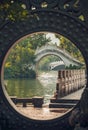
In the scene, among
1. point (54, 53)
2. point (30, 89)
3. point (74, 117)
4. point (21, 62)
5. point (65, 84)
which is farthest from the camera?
point (54, 53)

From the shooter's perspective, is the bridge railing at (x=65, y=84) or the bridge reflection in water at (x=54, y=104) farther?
the bridge railing at (x=65, y=84)

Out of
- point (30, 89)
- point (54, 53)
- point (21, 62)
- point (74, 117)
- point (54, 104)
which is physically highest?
point (54, 53)

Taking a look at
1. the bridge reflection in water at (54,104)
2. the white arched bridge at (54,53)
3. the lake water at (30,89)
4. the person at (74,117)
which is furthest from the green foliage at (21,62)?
the person at (74,117)

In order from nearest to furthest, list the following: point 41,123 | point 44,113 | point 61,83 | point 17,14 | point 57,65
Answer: point 17,14, point 41,123, point 44,113, point 61,83, point 57,65

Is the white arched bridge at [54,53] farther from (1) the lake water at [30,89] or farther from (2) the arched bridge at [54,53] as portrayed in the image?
(1) the lake water at [30,89]

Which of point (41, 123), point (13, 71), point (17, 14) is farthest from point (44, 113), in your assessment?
point (13, 71)

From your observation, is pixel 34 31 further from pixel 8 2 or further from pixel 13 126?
pixel 13 126

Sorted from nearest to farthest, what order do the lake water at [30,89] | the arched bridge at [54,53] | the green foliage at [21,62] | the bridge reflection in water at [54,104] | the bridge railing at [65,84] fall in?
the bridge reflection in water at [54,104], the bridge railing at [65,84], the lake water at [30,89], the green foliage at [21,62], the arched bridge at [54,53]

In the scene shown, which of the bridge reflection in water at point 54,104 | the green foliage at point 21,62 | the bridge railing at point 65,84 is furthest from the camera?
the green foliage at point 21,62

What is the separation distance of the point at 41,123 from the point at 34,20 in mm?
2381

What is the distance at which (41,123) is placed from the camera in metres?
8.28

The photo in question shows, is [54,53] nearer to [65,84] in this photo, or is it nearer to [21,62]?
[21,62]

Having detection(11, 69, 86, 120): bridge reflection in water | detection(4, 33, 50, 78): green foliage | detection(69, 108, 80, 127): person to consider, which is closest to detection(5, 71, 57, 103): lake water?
detection(11, 69, 86, 120): bridge reflection in water

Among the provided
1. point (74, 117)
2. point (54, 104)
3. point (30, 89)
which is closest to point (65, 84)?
point (54, 104)
